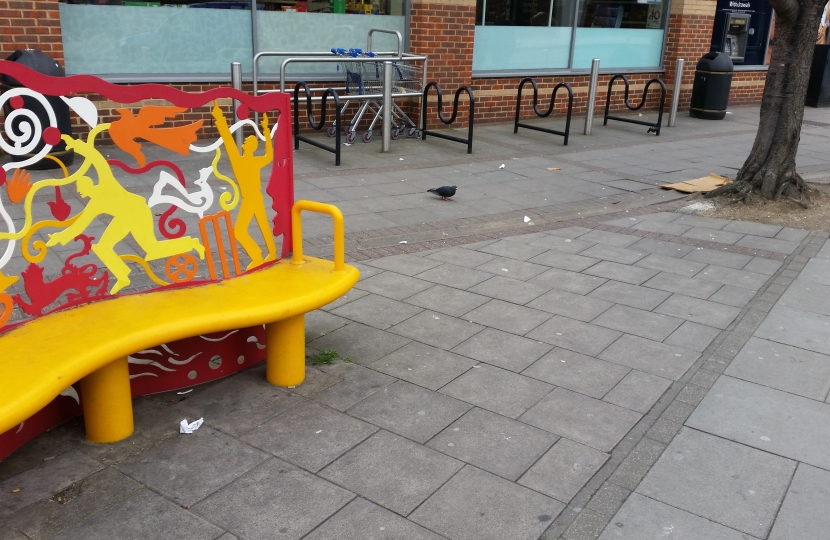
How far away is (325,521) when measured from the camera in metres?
2.82

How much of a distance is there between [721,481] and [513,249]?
3.18 m

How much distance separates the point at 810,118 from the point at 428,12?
848 cm

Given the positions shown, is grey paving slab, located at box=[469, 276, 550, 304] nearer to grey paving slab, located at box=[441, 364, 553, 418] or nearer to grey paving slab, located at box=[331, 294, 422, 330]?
grey paving slab, located at box=[331, 294, 422, 330]

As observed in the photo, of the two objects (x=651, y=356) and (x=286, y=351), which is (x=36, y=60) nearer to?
(x=286, y=351)

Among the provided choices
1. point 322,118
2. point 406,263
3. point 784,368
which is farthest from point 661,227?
point 322,118

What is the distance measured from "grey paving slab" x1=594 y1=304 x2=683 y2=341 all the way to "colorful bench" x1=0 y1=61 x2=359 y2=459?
5.67 ft

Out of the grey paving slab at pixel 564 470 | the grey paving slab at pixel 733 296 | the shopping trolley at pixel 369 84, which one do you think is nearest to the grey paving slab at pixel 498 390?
A: the grey paving slab at pixel 564 470

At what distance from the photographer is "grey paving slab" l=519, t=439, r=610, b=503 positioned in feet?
10.0

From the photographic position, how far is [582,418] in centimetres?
360

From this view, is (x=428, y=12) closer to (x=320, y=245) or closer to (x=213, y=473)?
(x=320, y=245)

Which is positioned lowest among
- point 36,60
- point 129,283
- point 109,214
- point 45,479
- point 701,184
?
point 45,479

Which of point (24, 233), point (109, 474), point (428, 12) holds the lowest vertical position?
point (109, 474)

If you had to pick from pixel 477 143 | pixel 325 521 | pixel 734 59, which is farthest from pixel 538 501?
pixel 734 59

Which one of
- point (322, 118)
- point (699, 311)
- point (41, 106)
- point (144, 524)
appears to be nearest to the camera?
point (144, 524)
